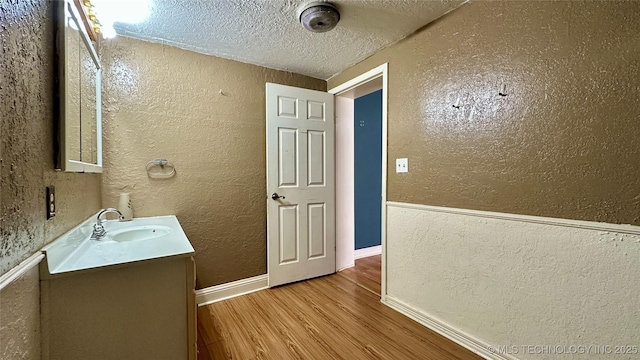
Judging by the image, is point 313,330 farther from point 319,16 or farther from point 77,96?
point 319,16

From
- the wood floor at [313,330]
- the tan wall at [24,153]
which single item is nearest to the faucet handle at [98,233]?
the tan wall at [24,153]

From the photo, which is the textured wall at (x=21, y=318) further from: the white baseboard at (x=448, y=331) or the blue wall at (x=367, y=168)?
the blue wall at (x=367, y=168)

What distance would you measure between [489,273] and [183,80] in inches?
101

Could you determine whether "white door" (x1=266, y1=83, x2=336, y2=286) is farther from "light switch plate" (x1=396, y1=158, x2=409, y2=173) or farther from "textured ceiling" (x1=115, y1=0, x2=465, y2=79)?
"light switch plate" (x1=396, y1=158, x2=409, y2=173)

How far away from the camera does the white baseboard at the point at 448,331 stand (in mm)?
1439

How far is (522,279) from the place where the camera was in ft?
4.32

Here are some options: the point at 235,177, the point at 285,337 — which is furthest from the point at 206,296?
the point at 235,177

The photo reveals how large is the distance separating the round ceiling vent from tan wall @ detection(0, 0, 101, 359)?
1.19 metres

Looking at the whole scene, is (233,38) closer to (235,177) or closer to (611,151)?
(235,177)

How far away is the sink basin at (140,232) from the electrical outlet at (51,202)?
557mm

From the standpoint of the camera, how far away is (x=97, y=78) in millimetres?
1576

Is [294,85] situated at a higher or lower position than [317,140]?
higher

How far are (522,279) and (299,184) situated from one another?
178 centimetres

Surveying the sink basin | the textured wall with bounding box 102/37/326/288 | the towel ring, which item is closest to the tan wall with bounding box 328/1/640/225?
the textured wall with bounding box 102/37/326/288
